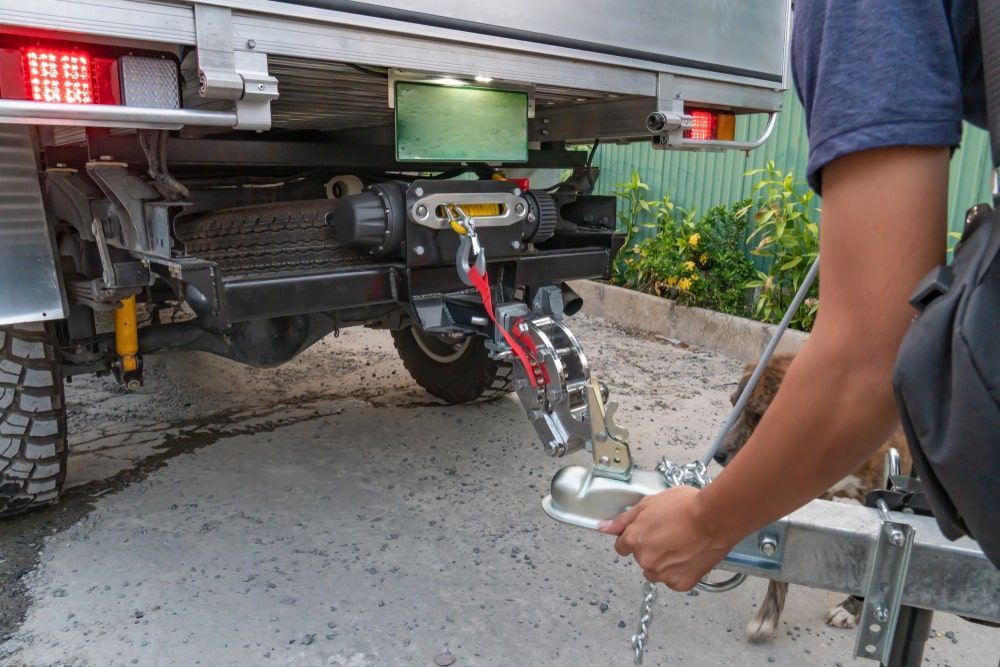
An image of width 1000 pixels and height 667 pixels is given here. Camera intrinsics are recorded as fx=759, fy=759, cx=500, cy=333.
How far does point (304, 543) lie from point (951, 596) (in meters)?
2.24

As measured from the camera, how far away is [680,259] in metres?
5.92

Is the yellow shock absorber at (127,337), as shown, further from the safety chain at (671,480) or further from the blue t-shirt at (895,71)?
the blue t-shirt at (895,71)

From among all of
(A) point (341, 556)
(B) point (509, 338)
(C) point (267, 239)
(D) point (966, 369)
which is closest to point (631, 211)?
(C) point (267, 239)

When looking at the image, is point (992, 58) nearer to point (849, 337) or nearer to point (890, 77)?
point (890, 77)

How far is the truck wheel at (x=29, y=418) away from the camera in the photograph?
2.66 meters

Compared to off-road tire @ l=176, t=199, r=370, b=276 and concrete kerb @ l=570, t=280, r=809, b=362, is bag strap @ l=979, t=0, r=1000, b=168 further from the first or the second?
concrete kerb @ l=570, t=280, r=809, b=362

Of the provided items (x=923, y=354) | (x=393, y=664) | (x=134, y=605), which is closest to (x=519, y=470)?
(x=393, y=664)

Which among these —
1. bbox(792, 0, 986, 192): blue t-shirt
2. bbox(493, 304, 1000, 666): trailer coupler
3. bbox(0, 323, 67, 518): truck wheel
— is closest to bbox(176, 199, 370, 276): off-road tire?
bbox(0, 323, 67, 518): truck wheel

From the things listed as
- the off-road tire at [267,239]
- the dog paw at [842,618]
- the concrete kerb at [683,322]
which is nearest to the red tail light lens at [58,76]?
the off-road tire at [267,239]

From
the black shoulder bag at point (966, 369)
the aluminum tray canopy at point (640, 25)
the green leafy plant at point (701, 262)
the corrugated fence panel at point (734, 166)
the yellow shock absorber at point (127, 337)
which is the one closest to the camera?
the black shoulder bag at point (966, 369)

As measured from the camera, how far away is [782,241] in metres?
5.19

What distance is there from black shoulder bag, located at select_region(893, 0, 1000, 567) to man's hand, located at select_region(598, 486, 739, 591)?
321 millimetres

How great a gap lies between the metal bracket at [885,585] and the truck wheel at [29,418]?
2.74 metres

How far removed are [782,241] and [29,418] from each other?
176 inches
